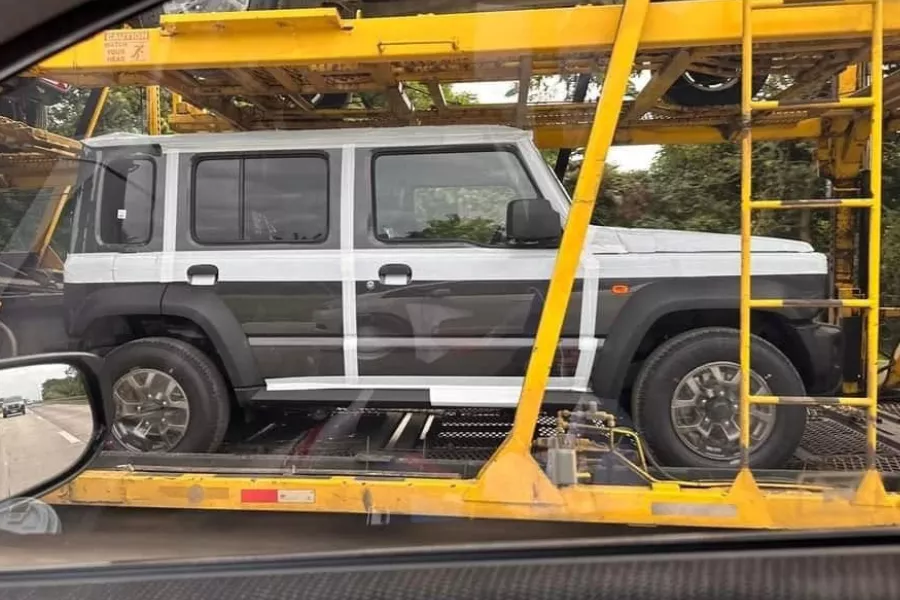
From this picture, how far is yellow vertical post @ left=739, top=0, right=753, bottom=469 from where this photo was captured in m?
2.92

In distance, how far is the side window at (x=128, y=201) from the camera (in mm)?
3732

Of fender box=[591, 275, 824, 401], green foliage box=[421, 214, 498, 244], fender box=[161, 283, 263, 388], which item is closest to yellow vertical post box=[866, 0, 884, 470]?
fender box=[591, 275, 824, 401]

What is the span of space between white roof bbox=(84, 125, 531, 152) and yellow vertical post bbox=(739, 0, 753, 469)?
99 cm

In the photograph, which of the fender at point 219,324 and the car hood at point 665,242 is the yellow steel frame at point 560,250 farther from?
the fender at point 219,324

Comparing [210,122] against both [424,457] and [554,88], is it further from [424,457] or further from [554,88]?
[424,457]

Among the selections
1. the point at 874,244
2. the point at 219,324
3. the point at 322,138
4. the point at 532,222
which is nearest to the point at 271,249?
the point at 219,324

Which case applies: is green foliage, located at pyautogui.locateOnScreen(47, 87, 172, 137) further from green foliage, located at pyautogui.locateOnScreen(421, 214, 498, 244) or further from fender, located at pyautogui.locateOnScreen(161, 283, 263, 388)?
green foliage, located at pyautogui.locateOnScreen(421, 214, 498, 244)

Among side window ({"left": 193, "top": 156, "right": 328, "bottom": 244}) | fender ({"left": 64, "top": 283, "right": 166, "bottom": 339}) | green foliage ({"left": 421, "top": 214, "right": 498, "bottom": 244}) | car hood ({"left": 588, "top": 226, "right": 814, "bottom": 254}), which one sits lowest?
fender ({"left": 64, "top": 283, "right": 166, "bottom": 339})

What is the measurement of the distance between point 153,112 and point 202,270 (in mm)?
862

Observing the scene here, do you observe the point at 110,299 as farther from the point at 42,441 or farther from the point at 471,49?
the point at 471,49

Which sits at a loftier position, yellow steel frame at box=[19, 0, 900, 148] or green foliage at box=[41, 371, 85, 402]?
yellow steel frame at box=[19, 0, 900, 148]

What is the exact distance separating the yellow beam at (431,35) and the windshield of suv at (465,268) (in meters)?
0.01

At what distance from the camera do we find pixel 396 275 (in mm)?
3537

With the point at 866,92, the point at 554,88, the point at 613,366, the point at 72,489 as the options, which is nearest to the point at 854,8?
the point at 866,92
